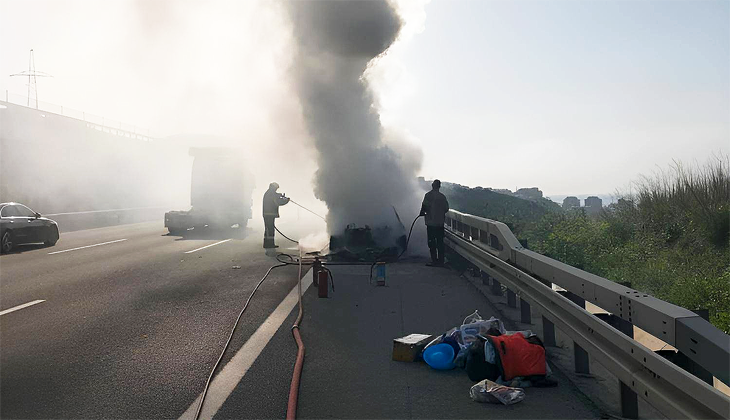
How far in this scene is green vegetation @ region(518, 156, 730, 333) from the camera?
7.93 m

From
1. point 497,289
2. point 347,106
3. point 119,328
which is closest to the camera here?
point 119,328

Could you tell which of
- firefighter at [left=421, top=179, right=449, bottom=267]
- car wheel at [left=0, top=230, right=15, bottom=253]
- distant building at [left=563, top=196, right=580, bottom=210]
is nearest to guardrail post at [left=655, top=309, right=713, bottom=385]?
firefighter at [left=421, top=179, right=449, bottom=267]

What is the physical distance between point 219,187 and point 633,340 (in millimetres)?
21162

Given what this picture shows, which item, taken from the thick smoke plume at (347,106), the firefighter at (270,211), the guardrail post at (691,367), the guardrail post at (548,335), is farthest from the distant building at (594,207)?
the guardrail post at (691,367)

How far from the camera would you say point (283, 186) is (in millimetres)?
35781

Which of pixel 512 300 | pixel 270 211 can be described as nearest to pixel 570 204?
pixel 270 211

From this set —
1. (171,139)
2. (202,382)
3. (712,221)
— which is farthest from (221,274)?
(171,139)

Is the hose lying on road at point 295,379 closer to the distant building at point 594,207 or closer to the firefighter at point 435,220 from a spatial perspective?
the firefighter at point 435,220

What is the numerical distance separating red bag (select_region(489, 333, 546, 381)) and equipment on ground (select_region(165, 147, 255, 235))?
19116mm

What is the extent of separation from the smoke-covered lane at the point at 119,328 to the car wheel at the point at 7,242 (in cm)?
216

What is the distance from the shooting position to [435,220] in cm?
1227

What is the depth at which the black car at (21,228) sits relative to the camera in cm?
1534

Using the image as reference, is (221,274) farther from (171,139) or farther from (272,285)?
(171,139)

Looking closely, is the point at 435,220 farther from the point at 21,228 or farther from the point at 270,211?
the point at 21,228
